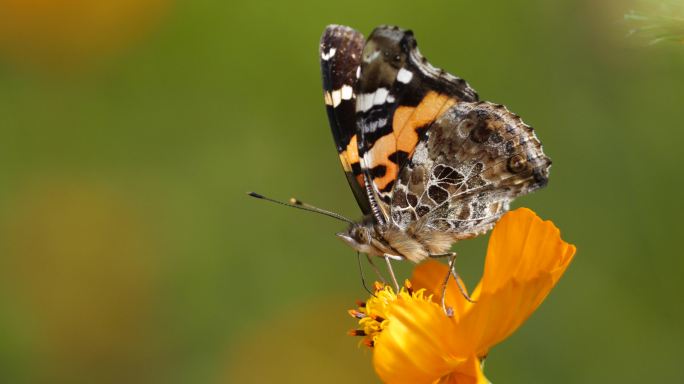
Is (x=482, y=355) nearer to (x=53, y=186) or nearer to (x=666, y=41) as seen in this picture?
(x=666, y=41)

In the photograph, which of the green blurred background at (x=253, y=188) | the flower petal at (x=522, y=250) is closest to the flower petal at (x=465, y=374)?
the flower petal at (x=522, y=250)

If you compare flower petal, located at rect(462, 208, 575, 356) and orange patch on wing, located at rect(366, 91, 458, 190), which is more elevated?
orange patch on wing, located at rect(366, 91, 458, 190)

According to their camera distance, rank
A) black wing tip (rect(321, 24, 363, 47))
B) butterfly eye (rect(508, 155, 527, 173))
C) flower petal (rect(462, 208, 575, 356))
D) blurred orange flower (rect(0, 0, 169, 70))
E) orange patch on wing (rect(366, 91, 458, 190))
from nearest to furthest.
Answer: flower petal (rect(462, 208, 575, 356)), butterfly eye (rect(508, 155, 527, 173)), orange patch on wing (rect(366, 91, 458, 190)), black wing tip (rect(321, 24, 363, 47)), blurred orange flower (rect(0, 0, 169, 70))

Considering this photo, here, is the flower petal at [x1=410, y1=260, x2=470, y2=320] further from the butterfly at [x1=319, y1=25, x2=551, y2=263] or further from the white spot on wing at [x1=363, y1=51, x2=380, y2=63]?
the white spot on wing at [x1=363, y1=51, x2=380, y2=63]

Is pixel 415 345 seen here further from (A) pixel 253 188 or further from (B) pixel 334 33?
(A) pixel 253 188

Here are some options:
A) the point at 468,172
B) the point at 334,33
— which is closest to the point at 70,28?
the point at 334,33

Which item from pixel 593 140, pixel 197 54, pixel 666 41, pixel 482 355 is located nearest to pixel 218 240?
pixel 197 54

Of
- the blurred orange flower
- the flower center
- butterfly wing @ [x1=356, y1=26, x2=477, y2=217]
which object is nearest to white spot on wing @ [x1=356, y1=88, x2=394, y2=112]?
butterfly wing @ [x1=356, y1=26, x2=477, y2=217]

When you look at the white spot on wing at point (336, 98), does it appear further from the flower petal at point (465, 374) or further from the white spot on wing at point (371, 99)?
the flower petal at point (465, 374)
